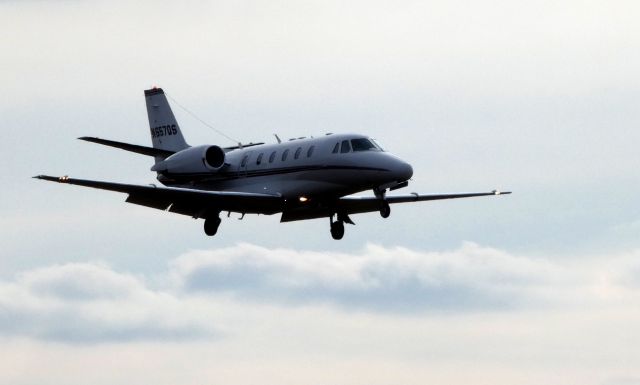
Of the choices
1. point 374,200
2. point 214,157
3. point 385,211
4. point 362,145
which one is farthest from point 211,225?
point 385,211

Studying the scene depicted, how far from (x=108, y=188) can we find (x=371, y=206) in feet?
33.8

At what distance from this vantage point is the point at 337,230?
57500 millimetres

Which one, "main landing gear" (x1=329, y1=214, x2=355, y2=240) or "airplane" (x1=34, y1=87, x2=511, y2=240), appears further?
"main landing gear" (x1=329, y1=214, x2=355, y2=240)

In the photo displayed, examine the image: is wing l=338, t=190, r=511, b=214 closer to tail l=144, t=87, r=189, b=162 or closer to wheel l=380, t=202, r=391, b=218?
wheel l=380, t=202, r=391, b=218

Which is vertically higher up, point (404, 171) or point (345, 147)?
point (345, 147)

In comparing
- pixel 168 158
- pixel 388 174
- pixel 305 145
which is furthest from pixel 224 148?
pixel 388 174

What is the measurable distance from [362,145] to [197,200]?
6.66 meters

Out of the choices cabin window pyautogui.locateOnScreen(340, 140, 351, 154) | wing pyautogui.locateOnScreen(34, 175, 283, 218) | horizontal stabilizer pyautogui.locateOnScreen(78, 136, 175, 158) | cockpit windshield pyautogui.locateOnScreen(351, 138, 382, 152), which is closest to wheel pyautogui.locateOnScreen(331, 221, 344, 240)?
wing pyautogui.locateOnScreen(34, 175, 283, 218)

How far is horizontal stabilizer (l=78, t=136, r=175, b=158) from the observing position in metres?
58.0

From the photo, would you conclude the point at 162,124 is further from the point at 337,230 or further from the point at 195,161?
the point at 337,230

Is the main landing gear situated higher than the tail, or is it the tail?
the tail

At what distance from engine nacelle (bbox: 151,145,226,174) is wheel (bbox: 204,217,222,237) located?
7.16ft

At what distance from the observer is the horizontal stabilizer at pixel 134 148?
2282 inches

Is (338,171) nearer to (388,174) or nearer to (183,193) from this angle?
(388,174)
